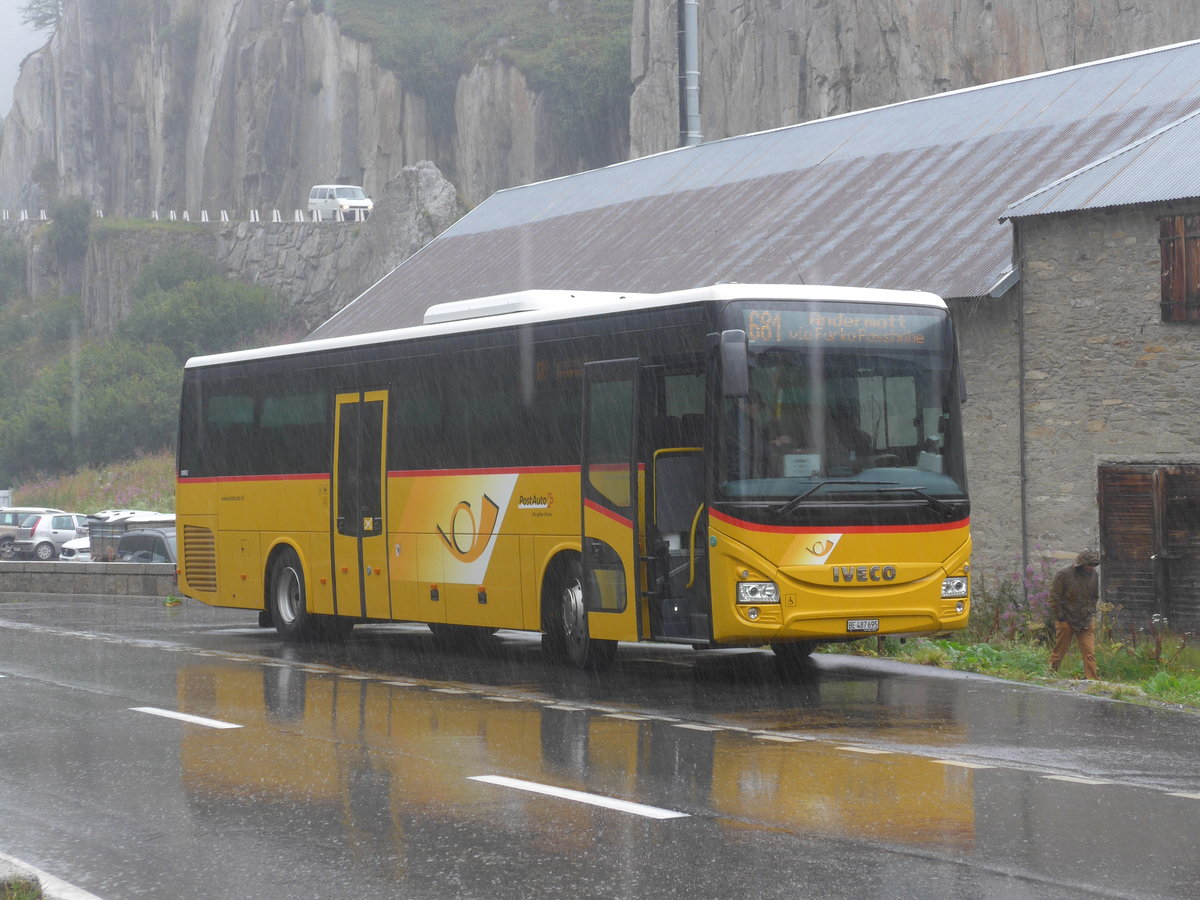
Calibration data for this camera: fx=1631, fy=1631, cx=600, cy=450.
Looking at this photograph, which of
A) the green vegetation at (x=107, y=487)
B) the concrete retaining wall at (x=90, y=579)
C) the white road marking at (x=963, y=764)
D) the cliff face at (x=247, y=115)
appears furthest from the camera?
the cliff face at (x=247, y=115)

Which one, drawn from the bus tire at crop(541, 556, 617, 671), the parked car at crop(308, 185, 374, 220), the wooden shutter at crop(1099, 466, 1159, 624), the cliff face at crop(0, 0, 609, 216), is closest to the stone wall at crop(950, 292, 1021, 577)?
the wooden shutter at crop(1099, 466, 1159, 624)

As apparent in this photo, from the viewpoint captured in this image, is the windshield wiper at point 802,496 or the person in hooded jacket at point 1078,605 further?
the person in hooded jacket at point 1078,605

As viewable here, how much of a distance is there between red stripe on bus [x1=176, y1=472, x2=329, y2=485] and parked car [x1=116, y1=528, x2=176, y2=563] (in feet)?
45.0

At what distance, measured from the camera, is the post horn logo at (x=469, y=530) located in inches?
625

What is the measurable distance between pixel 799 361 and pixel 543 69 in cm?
9458

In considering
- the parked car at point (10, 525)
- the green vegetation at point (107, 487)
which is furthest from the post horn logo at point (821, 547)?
the green vegetation at point (107, 487)

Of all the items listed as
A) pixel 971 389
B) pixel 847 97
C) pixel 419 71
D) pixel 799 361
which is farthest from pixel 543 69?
pixel 799 361

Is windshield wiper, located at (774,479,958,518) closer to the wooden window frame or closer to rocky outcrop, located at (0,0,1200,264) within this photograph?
the wooden window frame

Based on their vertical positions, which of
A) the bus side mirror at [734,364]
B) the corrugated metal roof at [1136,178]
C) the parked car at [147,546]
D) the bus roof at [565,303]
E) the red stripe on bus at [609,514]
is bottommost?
the parked car at [147,546]

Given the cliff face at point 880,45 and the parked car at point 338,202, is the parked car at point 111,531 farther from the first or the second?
the parked car at point 338,202

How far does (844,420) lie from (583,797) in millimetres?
5536

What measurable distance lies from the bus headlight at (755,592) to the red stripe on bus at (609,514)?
1326mm

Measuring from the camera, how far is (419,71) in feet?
359

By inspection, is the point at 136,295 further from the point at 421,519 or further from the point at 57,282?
the point at 421,519
